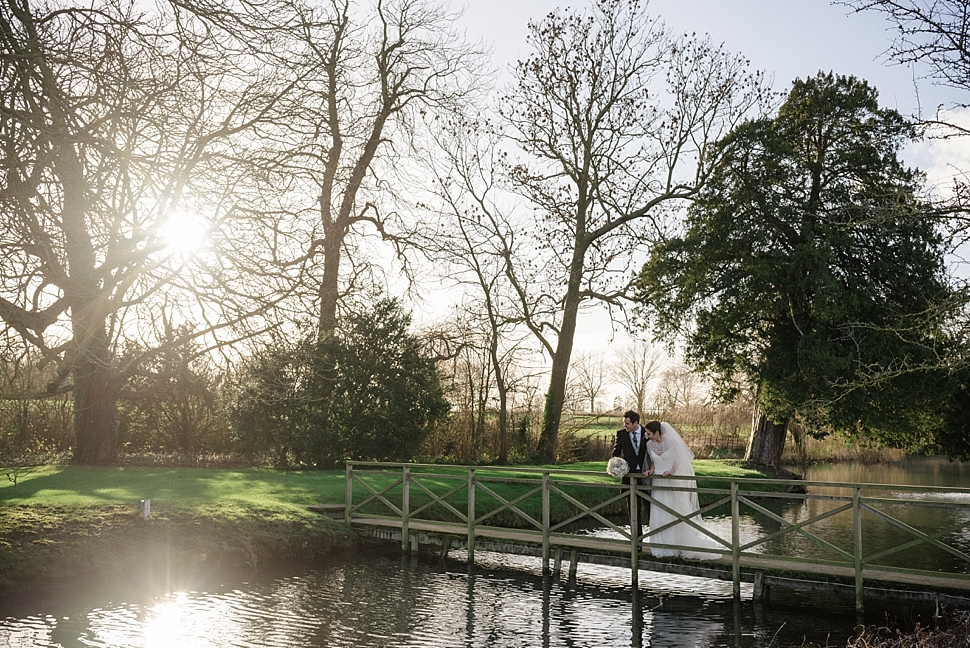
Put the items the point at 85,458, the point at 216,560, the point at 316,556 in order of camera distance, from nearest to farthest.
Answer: the point at 216,560 < the point at 316,556 < the point at 85,458

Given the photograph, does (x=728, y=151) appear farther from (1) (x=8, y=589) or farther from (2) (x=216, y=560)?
(1) (x=8, y=589)

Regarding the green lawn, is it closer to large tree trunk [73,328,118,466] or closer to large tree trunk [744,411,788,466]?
large tree trunk [73,328,118,466]

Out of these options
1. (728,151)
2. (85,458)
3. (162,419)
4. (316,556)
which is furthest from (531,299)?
(316,556)

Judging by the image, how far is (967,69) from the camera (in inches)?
443

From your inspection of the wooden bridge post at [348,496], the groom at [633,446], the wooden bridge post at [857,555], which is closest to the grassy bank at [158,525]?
the wooden bridge post at [348,496]

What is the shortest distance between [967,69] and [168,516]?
1394 centimetres

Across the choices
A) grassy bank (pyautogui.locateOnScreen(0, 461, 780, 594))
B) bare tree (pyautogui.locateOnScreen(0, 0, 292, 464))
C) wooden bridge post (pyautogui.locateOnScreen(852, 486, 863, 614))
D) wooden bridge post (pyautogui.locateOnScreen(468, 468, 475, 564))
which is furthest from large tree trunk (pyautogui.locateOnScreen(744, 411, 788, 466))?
bare tree (pyautogui.locateOnScreen(0, 0, 292, 464))

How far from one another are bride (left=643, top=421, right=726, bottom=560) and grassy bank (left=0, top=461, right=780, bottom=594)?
1.07 metres

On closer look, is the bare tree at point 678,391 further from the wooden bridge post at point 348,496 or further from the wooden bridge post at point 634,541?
the wooden bridge post at point 634,541

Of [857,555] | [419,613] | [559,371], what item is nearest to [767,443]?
[559,371]

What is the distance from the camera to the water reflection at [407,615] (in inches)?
379

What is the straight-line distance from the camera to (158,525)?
13.6m

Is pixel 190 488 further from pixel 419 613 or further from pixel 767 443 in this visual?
pixel 767 443

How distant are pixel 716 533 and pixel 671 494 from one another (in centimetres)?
356
